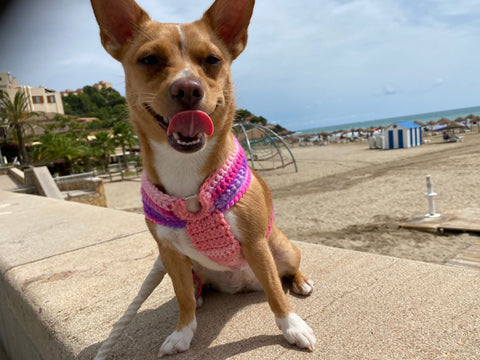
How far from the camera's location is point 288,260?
2.24 metres

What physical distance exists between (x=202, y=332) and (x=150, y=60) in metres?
1.49

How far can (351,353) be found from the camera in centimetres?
159

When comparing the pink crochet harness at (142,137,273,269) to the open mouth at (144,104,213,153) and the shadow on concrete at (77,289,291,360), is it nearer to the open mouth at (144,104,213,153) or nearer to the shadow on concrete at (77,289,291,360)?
the open mouth at (144,104,213,153)

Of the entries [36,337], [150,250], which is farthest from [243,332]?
[150,250]

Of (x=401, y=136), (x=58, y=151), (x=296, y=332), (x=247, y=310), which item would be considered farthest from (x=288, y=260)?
(x=58, y=151)

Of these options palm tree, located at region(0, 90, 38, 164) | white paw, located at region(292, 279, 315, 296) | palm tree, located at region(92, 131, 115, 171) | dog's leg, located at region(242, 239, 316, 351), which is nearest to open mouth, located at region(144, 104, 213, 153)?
dog's leg, located at region(242, 239, 316, 351)

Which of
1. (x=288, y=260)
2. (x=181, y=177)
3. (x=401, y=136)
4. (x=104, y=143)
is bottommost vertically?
(x=401, y=136)

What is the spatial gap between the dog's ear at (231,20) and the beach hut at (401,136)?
34.4 meters

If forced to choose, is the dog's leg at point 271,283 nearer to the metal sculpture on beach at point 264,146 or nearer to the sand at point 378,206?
the sand at point 378,206

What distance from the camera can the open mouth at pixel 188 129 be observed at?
58.3 inches

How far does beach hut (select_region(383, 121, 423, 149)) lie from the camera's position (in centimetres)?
3272

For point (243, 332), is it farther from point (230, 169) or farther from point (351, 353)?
point (230, 169)

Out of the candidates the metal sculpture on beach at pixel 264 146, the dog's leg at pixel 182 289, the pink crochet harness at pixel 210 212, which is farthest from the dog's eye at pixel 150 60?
the metal sculpture on beach at pixel 264 146

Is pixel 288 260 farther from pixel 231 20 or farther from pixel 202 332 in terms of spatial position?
pixel 231 20
